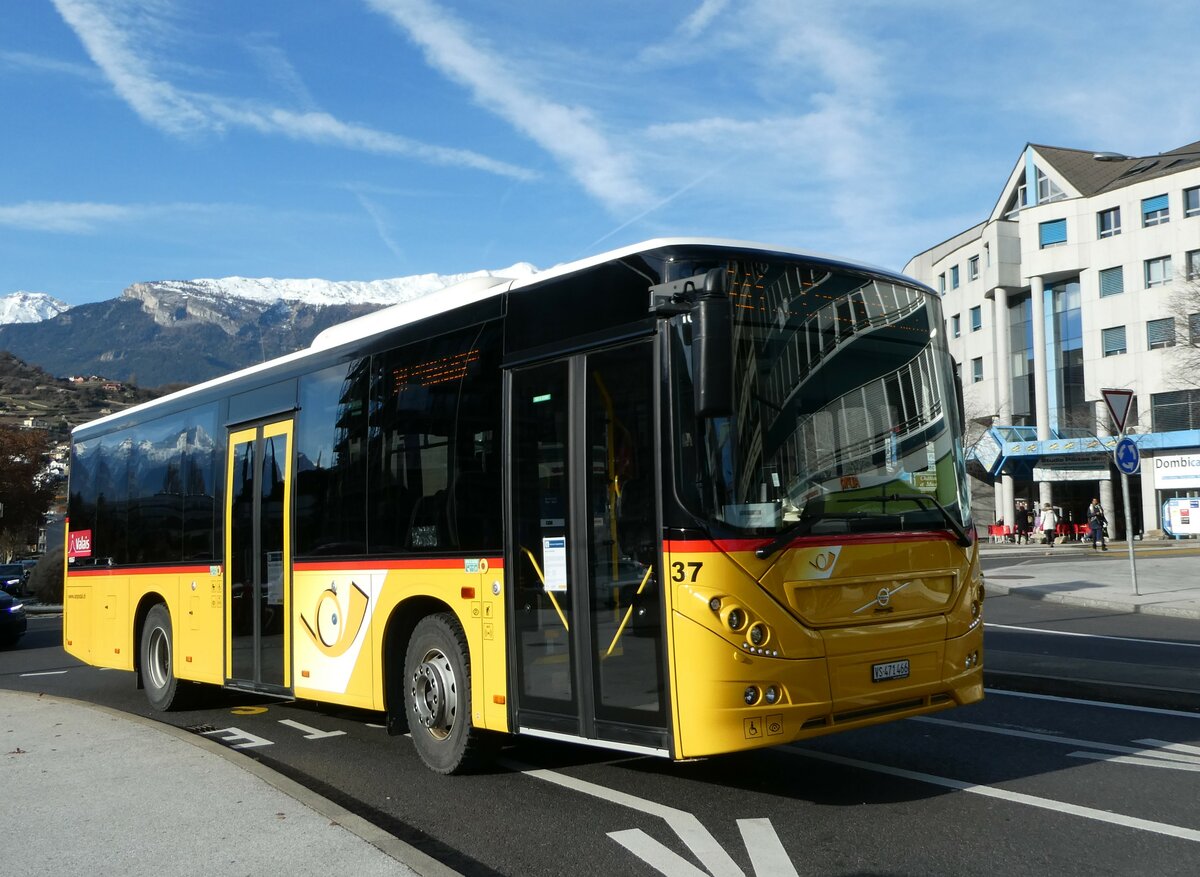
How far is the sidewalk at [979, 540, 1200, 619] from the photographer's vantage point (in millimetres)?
18531

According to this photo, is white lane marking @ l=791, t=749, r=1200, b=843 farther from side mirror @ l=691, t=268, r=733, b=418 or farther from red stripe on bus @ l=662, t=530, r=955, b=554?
side mirror @ l=691, t=268, r=733, b=418

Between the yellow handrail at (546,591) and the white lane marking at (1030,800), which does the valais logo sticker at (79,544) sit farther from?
the white lane marking at (1030,800)

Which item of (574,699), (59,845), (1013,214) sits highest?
(1013,214)

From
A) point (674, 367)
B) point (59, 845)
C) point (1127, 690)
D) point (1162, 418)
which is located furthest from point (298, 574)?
point (1162, 418)

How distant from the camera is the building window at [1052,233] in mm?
60031

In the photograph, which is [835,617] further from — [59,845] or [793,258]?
[59,845]

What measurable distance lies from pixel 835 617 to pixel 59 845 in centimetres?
435

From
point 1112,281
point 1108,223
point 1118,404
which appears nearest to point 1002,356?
point 1112,281

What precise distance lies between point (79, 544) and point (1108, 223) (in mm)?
56621

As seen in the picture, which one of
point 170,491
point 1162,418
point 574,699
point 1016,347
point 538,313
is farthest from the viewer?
point 1016,347

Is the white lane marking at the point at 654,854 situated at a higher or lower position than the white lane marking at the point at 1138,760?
lower

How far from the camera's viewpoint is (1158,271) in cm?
5647

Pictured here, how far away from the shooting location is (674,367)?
20.6ft

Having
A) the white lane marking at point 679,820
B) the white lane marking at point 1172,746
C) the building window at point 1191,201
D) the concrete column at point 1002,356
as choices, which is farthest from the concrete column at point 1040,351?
the white lane marking at point 679,820
